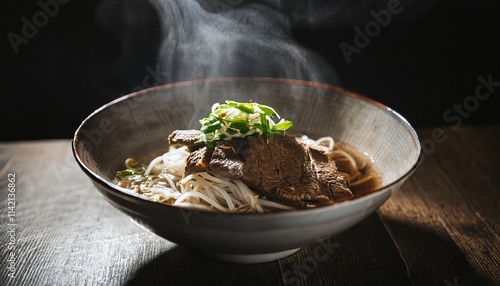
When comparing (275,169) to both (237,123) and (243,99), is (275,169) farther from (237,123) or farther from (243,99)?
(243,99)

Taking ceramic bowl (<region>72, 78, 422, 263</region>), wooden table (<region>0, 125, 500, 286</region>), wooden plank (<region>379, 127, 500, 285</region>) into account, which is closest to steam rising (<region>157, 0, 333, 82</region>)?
ceramic bowl (<region>72, 78, 422, 263</region>)

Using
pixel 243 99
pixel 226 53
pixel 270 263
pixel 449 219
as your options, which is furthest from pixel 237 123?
pixel 226 53

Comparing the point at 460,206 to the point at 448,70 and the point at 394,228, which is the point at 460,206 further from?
the point at 448,70

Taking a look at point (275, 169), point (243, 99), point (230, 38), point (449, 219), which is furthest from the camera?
point (230, 38)

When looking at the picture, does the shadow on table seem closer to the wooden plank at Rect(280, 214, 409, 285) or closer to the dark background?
the wooden plank at Rect(280, 214, 409, 285)

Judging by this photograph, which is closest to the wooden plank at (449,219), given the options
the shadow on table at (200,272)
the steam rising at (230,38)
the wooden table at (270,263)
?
the wooden table at (270,263)

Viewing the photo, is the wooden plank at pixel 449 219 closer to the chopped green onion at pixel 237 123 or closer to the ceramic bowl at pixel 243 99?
the ceramic bowl at pixel 243 99

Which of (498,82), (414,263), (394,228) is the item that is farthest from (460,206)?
(498,82)
